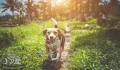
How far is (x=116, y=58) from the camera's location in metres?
6.75

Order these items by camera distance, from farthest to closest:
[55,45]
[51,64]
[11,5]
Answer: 1. [11,5]
2. [55,45]
3. [51,64]

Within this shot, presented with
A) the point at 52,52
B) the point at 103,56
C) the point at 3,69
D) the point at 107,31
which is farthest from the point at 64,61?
the point at 107,31

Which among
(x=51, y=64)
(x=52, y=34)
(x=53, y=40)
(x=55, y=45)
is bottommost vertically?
(x=51, y=64)

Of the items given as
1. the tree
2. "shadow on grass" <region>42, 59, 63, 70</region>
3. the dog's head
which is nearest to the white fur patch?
the dog's head

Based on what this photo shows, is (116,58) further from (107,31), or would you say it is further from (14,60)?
(107,31)

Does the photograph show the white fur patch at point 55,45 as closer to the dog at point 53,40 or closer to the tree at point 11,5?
the dog at point 53,40

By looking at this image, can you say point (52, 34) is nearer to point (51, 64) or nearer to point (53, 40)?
point (53, 40)

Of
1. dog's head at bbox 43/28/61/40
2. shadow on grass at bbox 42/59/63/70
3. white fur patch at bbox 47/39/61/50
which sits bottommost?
shadow on grass at bbox 42/59/63/70

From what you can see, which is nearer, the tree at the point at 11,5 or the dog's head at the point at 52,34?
the dog's head at the point at 52,34

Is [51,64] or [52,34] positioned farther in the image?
[51,64]

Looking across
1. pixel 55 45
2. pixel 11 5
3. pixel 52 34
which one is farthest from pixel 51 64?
pixel 11 5

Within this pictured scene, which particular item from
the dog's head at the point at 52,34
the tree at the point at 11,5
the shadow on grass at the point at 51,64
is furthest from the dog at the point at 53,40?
the tree at the point at 11,5

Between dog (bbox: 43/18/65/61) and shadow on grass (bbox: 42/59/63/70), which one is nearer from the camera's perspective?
shadow on grass (bbox: 42/59/63/70)

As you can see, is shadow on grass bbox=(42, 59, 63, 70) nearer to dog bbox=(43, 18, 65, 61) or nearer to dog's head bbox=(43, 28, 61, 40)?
dog bbox=(43, 18, 65, 61)
